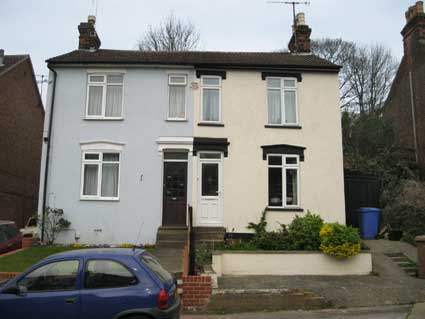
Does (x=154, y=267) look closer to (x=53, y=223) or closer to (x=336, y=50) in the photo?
(x=53, y=223)

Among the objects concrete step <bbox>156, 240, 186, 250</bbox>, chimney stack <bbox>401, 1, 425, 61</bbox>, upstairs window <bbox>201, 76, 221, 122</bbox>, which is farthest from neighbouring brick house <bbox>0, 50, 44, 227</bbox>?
chimney stack <bbox>401, 1, 425, 61</bbox>

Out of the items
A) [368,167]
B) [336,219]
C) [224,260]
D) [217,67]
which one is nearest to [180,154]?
[217,67]

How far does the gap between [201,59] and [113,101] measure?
375cm

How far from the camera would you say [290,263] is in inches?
422

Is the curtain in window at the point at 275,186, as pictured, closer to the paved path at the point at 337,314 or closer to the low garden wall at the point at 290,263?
the low garden wall at the point at 290,263

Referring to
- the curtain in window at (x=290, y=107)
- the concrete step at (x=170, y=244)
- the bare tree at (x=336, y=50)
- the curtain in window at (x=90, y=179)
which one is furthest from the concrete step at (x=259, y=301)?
the bare tree at (x=336, y=50)

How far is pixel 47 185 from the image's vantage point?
13.4 metres

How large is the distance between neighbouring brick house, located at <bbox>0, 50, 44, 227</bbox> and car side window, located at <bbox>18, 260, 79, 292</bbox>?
16.6 m

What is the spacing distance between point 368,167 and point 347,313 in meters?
11.2

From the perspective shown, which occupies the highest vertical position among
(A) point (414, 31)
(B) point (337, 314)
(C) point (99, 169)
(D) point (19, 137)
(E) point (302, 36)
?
(A) point (414, 31)

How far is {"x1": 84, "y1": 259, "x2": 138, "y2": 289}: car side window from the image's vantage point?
544 cm

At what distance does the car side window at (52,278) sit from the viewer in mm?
5477

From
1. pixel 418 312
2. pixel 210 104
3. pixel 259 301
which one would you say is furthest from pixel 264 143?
pixel 418 312

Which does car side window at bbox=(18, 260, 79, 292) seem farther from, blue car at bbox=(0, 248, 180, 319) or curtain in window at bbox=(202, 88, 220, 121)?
curtain in window at bbox=(202, 88, 220, 121)
